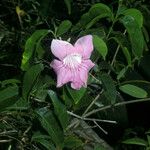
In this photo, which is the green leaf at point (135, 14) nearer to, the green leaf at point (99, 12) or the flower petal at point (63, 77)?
the green leaf at point (99, 12)

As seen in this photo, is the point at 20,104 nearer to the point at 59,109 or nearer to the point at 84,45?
the point at 59,109

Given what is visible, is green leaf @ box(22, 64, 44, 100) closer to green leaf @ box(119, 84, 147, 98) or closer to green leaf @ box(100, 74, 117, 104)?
green leaf @ box(100, 74, 117, 104)

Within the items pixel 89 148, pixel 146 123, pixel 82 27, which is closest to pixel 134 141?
pixel 89 148

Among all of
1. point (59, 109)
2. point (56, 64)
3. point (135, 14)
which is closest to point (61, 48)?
point (56, 64)

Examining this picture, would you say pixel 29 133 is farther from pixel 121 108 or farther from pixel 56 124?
pixel 121 108

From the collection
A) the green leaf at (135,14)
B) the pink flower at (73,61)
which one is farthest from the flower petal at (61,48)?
the green leaf at (135,14)
